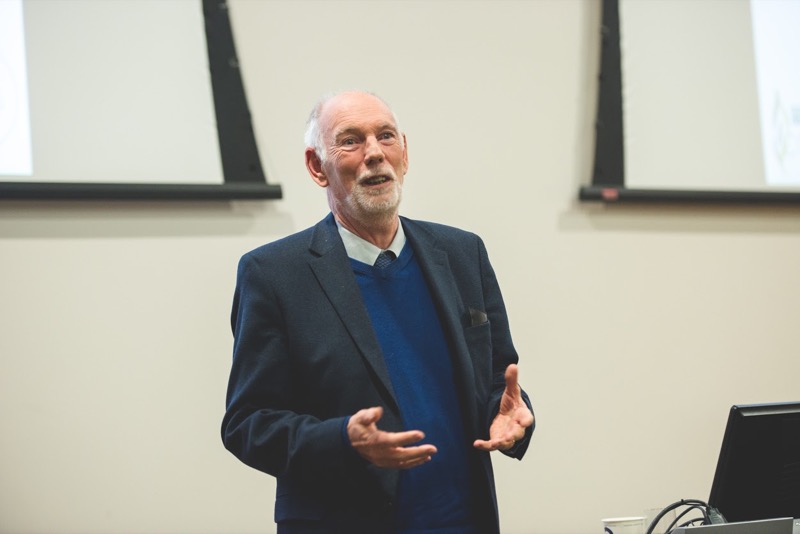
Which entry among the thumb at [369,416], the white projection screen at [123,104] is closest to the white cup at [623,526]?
the thumb at [369,416]

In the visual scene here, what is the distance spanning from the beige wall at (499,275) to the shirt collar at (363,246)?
1223 mm

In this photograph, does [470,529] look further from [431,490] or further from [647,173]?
[647,173]

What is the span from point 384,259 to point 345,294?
0.15 metres

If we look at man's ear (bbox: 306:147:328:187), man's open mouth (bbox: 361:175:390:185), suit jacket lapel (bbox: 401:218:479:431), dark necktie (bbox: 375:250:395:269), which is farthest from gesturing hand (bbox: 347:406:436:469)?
man's ear (bbox: 306:147:328:187)

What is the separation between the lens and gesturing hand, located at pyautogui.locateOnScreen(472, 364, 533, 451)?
1563 millimetres

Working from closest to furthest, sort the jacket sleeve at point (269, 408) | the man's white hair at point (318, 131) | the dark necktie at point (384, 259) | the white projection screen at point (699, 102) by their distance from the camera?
1. the jacket sleeve at point (269, 408)
2. the dark necktie at point (384, 259)
3. the man's white hair at point (318, 131)
4. the white projection screen at point (699, 102)

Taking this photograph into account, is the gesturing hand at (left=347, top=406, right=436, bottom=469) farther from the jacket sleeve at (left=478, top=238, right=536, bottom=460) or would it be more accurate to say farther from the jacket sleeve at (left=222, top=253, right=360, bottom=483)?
the jacket sleeve at (left=478, top=238, right=536, bottom=460)

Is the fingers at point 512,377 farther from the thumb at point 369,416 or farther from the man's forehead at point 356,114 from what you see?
the man's forehead at point 356,114

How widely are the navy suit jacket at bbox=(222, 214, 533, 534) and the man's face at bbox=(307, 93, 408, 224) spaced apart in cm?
9

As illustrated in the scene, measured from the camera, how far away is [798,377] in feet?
11.5

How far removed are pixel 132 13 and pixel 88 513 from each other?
1.66 meters

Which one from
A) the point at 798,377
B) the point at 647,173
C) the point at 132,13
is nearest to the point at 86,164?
the point at 132,13

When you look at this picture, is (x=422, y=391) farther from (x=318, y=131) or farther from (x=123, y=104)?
(x=123, y=104)

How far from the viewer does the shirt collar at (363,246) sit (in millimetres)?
1784
